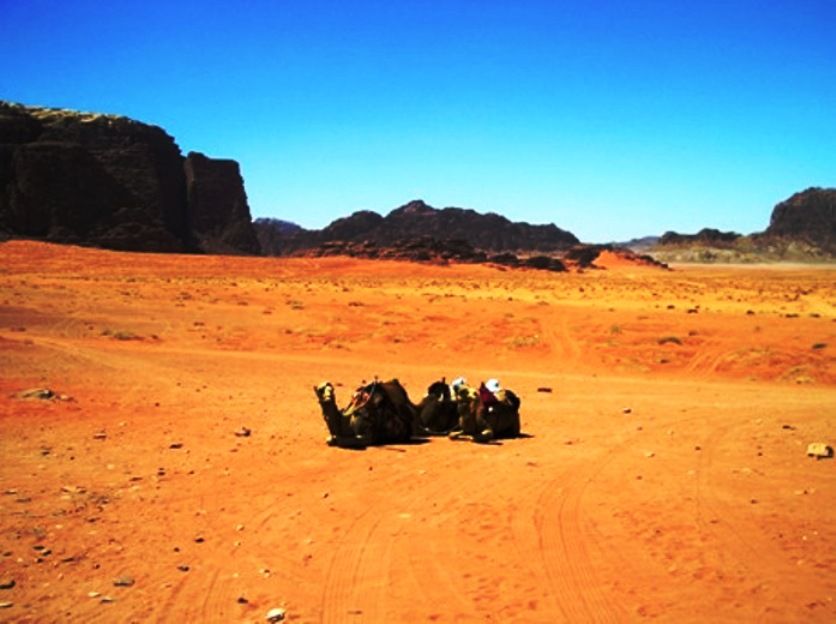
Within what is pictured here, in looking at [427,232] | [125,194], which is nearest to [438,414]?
[125,194]

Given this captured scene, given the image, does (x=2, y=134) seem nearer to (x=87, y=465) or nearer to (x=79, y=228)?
(x=79, y=228)

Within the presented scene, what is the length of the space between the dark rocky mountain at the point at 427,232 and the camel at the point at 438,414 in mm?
120645

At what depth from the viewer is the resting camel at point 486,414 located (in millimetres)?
11305

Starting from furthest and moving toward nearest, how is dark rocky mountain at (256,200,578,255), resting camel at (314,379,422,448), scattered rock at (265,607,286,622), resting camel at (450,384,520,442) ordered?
dark rocky mountain at (256,200,578,255) < resting camel at (450,384,520,442) < resting camel at (314,379,422,448) < scattered rock at (265,607,286,622)

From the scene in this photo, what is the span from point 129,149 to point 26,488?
84.5 metres

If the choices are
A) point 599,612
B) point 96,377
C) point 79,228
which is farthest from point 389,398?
point 79,228

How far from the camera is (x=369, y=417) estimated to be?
10852mm

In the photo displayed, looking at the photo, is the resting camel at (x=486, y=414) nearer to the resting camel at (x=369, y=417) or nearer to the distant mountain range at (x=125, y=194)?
the resting camel at (x=369, y=417)

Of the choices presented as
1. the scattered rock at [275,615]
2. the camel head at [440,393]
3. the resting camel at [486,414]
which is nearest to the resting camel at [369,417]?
the camel head at [440,393]

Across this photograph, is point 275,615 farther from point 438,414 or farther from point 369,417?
point 438,414

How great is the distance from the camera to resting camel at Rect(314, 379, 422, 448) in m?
10.7

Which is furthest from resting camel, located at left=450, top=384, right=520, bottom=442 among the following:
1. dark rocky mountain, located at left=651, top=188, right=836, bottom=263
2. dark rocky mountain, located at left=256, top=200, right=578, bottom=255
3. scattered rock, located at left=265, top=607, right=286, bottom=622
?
dark rocky mountain, located at left=651, top=188, right=836, bottom=263

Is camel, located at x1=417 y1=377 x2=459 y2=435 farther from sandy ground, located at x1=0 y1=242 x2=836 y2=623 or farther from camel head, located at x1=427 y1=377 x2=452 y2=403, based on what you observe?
sandy ground, located at x1=0 y1=242 x2=836 y2=623

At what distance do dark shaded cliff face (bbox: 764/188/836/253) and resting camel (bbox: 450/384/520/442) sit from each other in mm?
182180
